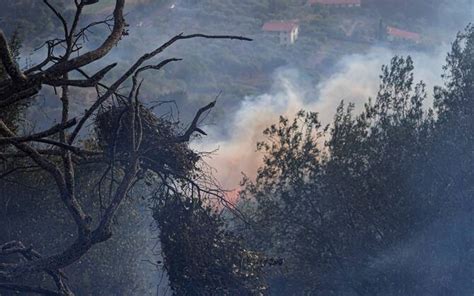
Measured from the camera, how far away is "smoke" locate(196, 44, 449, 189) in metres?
48.8

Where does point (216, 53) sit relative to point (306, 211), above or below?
above

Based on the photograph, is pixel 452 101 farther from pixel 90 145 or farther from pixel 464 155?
pixel 90 145

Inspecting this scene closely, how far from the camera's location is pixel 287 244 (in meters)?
13.5

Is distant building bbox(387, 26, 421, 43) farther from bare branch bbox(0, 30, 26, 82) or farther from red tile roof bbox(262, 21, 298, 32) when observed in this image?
bare branch bbox(0, 30, 26, 82)

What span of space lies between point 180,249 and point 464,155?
27.6 feet

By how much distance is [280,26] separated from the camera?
244 feet

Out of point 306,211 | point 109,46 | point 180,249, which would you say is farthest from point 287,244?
point 109,46

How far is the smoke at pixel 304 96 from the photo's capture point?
1921 inches

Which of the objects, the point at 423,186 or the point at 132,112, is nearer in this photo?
the point at 132,112

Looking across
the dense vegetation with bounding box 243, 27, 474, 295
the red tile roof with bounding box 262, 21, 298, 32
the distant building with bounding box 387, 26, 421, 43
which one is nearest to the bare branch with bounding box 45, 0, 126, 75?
the dense vegetation with bounding box 243, 27, 474, 295

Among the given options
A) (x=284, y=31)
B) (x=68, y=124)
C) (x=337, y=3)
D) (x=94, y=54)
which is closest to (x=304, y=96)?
(x=284, y=31)

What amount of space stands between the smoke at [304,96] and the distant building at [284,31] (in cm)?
586

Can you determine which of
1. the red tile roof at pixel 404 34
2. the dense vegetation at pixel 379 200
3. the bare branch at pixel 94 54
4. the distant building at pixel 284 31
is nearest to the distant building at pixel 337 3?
the red tile roof at pixel 404 34

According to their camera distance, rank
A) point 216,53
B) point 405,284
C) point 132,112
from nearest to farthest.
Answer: point 132,112 → point 405,284 → point 216,53
